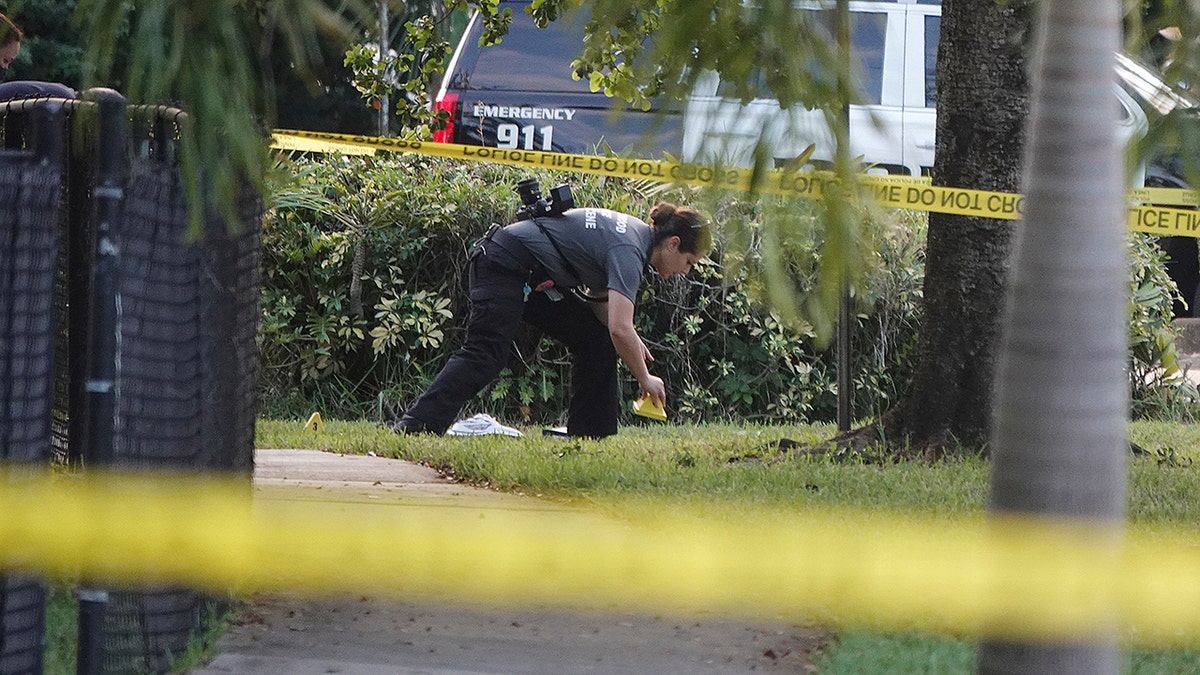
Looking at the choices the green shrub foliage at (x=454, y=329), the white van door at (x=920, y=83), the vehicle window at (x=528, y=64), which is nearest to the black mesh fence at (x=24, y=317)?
the green shrub foliage at (x=454, y=329)

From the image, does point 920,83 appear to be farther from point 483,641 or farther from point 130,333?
point 130,333

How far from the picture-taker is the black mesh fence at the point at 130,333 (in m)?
2.98

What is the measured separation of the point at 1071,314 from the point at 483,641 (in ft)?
A: 7.39

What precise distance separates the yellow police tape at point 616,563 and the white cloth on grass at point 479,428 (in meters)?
3.31

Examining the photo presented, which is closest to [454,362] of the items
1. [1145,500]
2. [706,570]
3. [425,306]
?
[425,306]

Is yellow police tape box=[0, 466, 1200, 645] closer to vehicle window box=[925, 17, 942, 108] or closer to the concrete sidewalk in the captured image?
the concrete sidewalk

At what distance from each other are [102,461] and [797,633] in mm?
1939

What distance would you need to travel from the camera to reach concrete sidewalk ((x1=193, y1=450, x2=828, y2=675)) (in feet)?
12.2

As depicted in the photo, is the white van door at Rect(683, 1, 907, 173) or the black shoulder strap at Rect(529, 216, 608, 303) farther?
the black shoulder strap at Rect(529, 216, 608, 303)

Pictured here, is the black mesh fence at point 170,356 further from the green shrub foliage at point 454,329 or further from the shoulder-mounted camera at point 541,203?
the green shrub foliage at point 454,329

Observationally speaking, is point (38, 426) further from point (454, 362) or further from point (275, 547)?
point (454, 362)

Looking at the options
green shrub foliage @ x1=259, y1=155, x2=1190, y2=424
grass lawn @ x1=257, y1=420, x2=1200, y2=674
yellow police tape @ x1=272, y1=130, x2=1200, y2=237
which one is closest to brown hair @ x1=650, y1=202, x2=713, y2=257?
yellow police tape @ x1=272, y1=130, x2=1200, y2=237

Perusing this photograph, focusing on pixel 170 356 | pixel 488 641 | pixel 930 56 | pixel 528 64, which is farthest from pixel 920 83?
pixel 170 356

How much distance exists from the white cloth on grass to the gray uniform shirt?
3.20 feet
